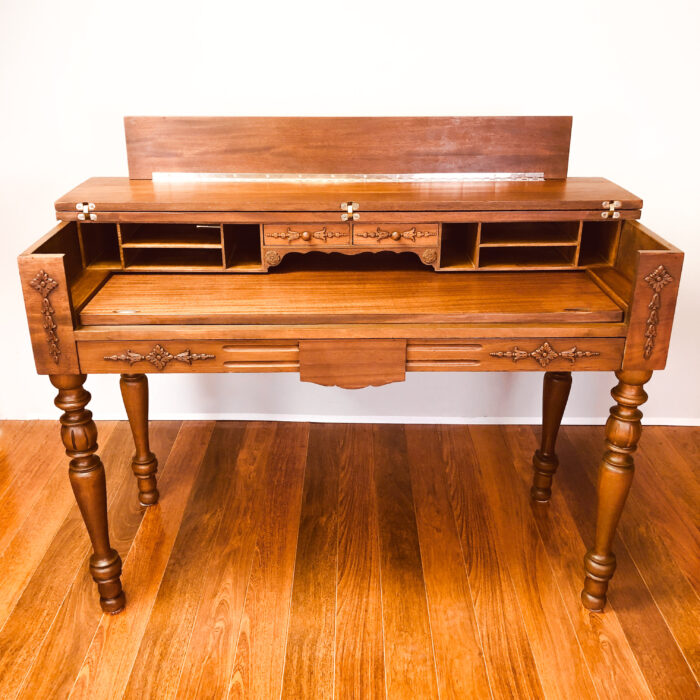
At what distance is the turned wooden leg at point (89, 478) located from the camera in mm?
1946

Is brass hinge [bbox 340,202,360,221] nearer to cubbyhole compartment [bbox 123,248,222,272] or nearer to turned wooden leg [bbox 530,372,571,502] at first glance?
cubbyhole compartment [bbox 123,248,222,272]

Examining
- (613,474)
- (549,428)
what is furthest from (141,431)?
(613,474)

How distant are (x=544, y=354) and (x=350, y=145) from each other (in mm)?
862

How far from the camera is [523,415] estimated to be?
10.5 ft

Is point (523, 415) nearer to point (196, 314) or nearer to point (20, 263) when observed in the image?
point (196, 314)

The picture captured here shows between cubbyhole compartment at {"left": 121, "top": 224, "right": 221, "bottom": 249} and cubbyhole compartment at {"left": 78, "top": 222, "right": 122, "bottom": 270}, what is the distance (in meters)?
0.06

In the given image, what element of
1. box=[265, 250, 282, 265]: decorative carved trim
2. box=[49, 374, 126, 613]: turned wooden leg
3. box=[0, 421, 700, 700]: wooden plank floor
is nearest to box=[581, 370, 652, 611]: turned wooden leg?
box=[0, 421, 700, 700]: wooden plank floor

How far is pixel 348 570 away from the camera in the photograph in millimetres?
2365

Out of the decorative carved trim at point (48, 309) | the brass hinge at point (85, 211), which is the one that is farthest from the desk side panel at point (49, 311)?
A: the brass hinge at point (85, 211)

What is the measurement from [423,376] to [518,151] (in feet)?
3.67

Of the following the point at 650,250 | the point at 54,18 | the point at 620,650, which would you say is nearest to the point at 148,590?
the point at 620,650

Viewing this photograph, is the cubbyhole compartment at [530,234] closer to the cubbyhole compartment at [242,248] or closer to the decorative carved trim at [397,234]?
the decorative carved trim at [397,234]

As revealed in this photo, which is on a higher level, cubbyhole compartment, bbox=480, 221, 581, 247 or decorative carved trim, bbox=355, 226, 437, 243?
decorative carved trim, bbox=355, 226, 437, 243

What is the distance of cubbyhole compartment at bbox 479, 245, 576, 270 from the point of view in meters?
2.13
